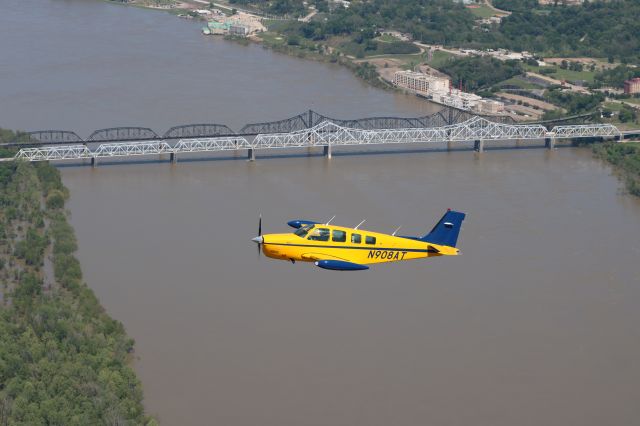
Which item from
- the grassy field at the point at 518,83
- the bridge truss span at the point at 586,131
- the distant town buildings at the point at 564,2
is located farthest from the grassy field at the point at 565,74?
the distant town buildings at the point at 564,2

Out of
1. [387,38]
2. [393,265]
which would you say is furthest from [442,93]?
[393,265]

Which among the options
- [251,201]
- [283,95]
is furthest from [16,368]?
[283,95]

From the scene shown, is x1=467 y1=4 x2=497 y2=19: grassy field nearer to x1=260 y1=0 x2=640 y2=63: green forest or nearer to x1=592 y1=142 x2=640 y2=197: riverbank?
x1=260 y1=0 x2=640 y2=63: green forest

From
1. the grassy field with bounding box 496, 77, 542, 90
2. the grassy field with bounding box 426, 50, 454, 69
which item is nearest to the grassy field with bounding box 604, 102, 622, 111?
the grassy field with bounding box 496, 77, 542, 90

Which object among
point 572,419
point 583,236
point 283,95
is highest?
point 283,95

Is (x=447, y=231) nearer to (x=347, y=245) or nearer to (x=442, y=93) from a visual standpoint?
(x=347, y=245)

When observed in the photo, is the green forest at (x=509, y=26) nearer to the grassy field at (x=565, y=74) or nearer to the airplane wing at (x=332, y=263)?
the grassy field at (x=565, y=74)

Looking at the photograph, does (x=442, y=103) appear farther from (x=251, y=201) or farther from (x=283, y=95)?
(x=251, y=201)
